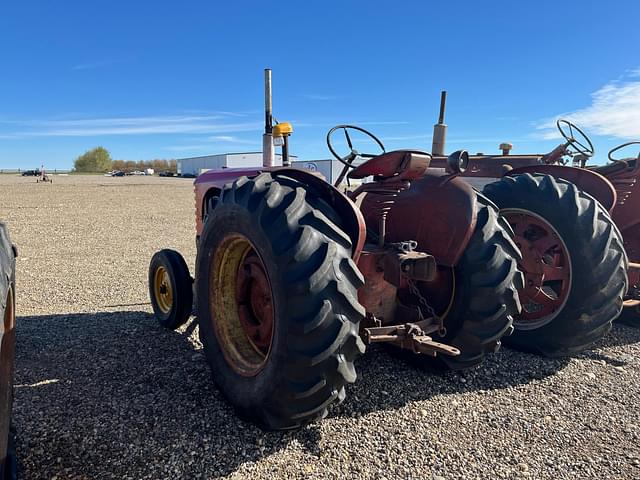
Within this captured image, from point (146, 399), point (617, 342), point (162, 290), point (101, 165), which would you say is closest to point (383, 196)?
point (146, 399)

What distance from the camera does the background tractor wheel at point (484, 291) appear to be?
2.94 m

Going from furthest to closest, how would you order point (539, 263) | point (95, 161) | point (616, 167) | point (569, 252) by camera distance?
point (95, 161)
point (616, 167)
point (539, 263)
point (569, 252)

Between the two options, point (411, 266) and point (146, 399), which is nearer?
point (411, 266)

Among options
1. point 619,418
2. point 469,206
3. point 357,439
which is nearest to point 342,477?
point 357,439

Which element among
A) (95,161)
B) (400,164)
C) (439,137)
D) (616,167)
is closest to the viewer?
(400,164)


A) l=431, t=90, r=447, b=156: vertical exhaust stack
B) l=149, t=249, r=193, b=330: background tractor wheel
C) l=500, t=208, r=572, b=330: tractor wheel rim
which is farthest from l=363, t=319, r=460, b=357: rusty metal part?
l=431, t=90, r=447, b=156: vertical exhaust stack

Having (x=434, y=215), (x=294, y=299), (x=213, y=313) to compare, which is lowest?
(x=213, y=313)

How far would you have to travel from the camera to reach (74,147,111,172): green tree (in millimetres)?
91312

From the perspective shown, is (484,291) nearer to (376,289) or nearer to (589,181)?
(376,289)

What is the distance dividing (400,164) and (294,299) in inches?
46.6

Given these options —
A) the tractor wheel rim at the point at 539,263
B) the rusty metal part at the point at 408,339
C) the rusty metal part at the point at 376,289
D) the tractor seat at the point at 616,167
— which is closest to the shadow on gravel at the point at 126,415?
the rusty metal part at the point at 408,339

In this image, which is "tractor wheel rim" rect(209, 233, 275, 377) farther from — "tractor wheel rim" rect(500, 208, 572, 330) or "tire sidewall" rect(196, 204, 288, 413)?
"tractor wheel rim" rect(500, 208, 572, 330)

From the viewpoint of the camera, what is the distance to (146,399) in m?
2.99

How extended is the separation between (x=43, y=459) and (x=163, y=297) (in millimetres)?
2173
